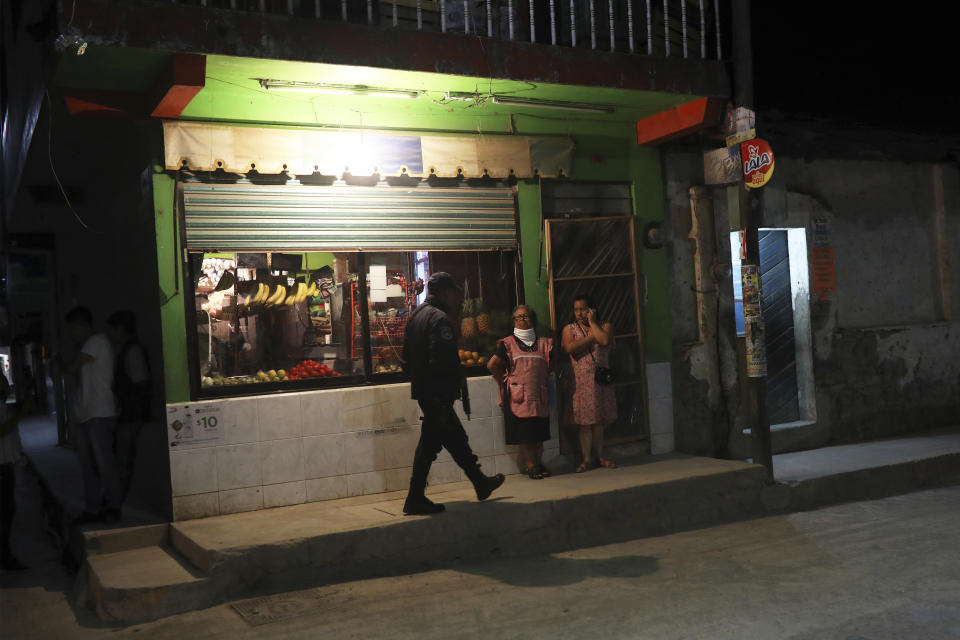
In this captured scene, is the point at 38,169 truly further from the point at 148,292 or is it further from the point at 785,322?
the point at 785,322

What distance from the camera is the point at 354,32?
7.03 metres

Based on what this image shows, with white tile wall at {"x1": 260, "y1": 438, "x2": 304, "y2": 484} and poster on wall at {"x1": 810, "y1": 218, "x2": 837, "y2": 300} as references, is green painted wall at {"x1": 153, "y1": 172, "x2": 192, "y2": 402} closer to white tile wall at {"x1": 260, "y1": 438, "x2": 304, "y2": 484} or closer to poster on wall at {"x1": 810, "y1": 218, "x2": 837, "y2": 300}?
white tile wall at {"x1": 260, "y1": 438, "x2": 304, "y2": 484}

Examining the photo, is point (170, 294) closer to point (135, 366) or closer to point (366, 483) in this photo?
point (135, 366)

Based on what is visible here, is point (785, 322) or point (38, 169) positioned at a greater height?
point (38, 169)

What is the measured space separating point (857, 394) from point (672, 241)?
11.1 ft

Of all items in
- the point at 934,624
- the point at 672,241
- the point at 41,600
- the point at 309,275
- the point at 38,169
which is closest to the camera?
the point at 934,624

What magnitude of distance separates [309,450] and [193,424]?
1043 mm

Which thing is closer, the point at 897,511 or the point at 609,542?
the point at 609,542

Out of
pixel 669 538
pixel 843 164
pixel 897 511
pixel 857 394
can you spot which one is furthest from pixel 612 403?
pixel 843 164

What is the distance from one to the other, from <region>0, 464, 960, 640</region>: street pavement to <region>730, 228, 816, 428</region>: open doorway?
3.22m

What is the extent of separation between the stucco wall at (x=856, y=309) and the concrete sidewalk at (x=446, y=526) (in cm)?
105

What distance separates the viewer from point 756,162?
8.34 m

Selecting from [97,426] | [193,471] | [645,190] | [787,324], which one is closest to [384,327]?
[193,471]

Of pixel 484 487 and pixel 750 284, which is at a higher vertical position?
pixel 750 284
